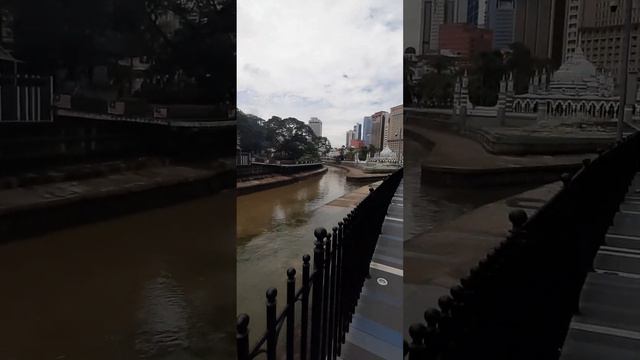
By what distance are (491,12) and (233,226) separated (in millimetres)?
1213

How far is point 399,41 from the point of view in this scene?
1802 millimetres

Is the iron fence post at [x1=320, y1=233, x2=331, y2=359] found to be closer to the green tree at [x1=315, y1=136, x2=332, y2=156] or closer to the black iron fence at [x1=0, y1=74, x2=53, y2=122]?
the green tree at [x1=315, y1=136, x2=332, y2=156]

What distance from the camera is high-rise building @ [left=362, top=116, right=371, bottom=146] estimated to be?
165 cm

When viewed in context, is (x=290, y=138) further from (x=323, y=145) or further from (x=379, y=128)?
(x=379, y=128)

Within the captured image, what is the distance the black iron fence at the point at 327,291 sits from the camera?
1.25 meters

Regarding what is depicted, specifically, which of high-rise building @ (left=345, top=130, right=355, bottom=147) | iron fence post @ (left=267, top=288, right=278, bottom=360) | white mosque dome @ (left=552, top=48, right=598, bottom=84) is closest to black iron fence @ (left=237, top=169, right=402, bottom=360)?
iron fence post @ (left=267, top=288, right=278, bottom=360)

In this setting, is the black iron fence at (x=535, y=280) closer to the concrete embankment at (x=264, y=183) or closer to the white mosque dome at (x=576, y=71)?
the white mosque dome at (x=576, y=71)

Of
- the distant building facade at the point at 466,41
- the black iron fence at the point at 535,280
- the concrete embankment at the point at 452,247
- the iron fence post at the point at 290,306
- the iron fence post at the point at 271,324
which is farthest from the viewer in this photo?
the distant building facade at the point at 466,41

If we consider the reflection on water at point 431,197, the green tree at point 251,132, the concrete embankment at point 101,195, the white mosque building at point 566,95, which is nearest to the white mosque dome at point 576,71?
the white mosque building at point 566,95

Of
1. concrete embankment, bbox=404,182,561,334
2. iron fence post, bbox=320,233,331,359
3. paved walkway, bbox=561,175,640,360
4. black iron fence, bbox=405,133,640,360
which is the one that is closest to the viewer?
black iron fence, bbox=405,133,640,360

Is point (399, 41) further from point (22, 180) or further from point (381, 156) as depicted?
point (22, 180)

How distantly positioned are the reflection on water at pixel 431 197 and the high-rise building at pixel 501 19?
0.48 m

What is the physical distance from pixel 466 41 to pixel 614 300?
1.31 m

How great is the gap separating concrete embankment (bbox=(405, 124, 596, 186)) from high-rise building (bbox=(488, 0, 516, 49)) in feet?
1.25
